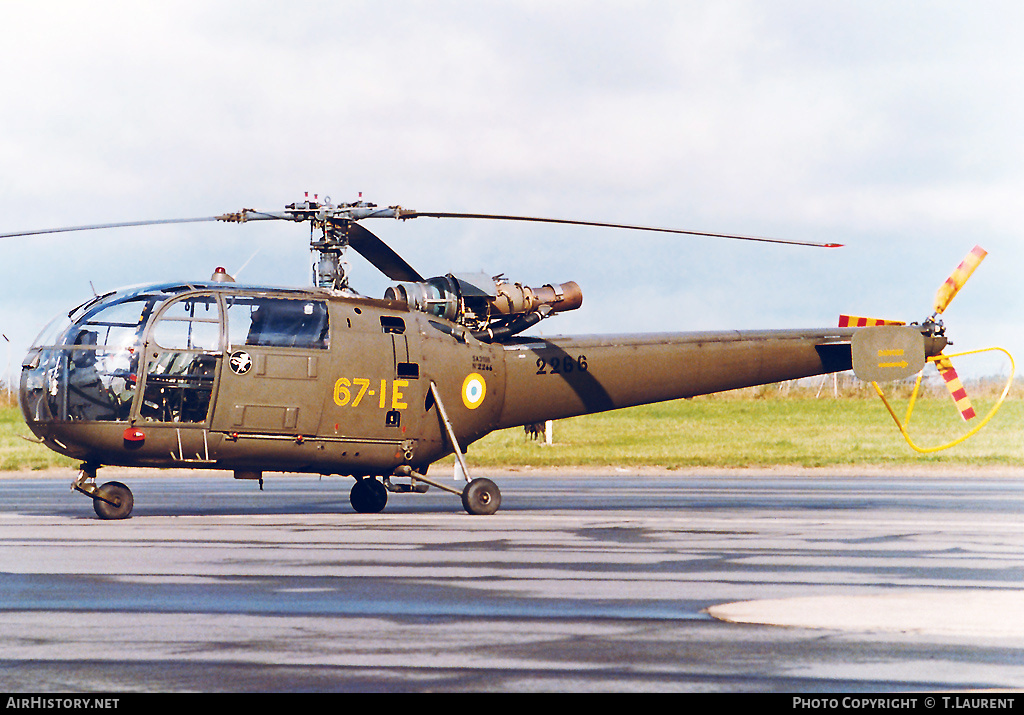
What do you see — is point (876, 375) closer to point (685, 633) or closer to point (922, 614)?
point (922, 614)

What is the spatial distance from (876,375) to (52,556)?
14488 mm

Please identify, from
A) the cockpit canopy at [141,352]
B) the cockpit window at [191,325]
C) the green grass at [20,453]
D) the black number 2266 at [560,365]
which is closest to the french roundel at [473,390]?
the black number 2266 at [560,365]

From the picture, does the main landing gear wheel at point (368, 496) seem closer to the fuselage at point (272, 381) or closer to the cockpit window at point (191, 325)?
the fuselage at point (272, 381)

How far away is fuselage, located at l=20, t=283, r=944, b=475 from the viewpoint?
16562mm

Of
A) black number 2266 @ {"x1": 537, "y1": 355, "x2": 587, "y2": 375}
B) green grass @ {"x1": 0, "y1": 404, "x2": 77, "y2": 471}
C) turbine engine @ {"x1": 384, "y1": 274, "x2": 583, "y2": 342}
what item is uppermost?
turbine engine @ {"x1": 384, "y1": 274, "x2": 583, "y2": 342}

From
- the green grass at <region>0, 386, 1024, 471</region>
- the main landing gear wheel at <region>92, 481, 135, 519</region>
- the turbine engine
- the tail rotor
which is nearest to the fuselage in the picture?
the turbine engine

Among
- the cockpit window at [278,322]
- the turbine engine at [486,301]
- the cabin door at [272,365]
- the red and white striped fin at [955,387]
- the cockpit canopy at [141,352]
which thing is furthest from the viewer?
the red and white striped fin at [955,387]

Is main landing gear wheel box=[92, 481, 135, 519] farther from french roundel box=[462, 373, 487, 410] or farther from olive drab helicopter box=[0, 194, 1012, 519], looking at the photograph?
french roundel box=[462, 373, 487, 410]

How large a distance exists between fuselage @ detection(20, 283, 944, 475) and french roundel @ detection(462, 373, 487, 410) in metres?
0.02

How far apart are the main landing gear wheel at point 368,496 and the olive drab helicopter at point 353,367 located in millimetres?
29

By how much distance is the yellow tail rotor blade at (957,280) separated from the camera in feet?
72.3

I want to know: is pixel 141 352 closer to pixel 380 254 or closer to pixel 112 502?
pixel 112 502

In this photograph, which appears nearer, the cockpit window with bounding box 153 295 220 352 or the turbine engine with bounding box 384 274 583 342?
the cockpit window with bounding box 153 295 220 352

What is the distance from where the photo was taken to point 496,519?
17.8 m
